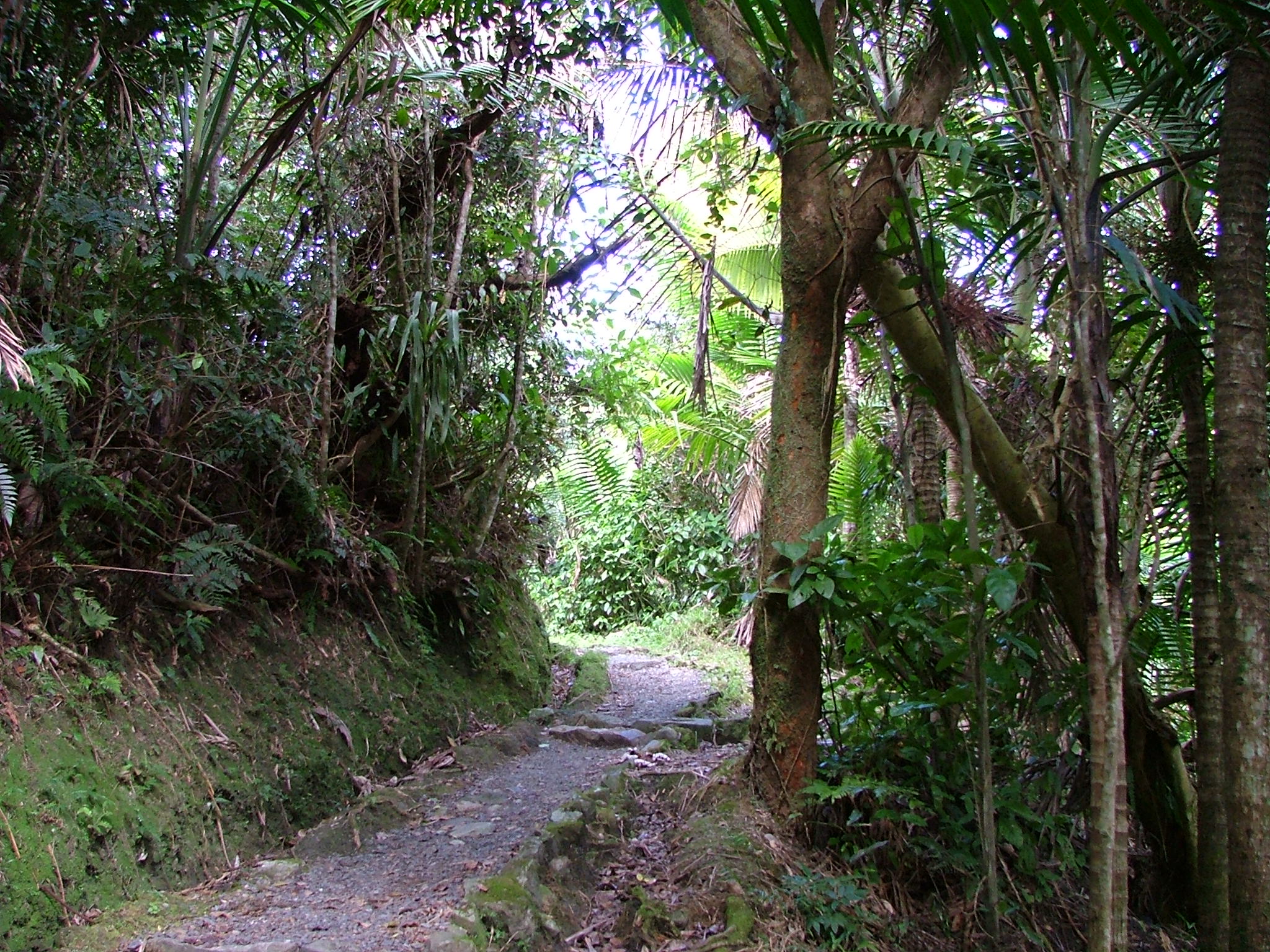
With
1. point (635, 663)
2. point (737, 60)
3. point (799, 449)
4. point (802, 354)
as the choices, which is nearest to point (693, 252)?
point (737, 60)

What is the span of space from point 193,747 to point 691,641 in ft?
24.5

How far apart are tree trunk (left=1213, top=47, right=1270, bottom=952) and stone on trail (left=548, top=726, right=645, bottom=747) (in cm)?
298

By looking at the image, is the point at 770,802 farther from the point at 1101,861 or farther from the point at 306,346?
the point at 306,346

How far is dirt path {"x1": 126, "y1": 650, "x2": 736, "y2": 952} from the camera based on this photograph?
2.43 m

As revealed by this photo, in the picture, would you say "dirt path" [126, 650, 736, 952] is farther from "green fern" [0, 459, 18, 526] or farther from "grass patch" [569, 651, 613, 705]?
"grass patch" [569, 651, 613, 705]

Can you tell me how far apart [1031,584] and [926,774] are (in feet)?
3.19

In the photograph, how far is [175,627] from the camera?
3.24 meters

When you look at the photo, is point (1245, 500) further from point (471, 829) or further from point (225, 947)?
point (225, 947)

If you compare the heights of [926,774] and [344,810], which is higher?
[926,774]

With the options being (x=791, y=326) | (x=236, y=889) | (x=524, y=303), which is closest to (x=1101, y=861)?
(x=791, y=326)

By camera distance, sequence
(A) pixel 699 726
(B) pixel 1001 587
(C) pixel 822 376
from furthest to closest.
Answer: (A) pixel 699 726
(C) pixel 822 376
(B) pixel 1001 587

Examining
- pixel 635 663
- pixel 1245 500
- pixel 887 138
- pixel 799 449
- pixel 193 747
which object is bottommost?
pixel 193 747

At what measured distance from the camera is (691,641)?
10.0 meters

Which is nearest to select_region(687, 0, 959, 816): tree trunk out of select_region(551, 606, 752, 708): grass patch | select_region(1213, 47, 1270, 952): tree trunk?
select_region(1213, 47, 1270, 952): tree trunk
